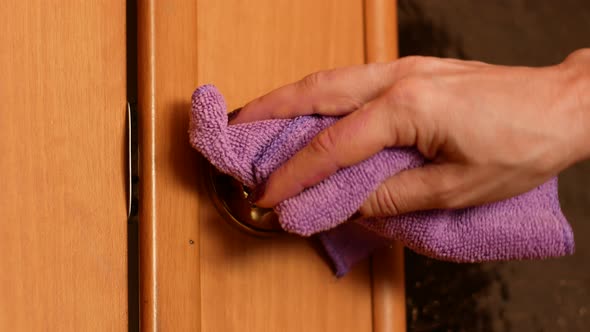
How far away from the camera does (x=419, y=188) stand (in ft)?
1.16

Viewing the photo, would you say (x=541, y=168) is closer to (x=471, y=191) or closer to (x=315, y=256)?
A: (x=471, y=191)

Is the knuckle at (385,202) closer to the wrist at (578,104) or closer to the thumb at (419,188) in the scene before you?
the thumb at (419,188)

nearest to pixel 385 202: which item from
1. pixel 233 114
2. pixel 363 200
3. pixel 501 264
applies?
pixel 363 200

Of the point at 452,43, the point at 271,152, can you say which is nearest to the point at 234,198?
the point at 271,152

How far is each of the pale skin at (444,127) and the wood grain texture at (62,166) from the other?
0.32 ft

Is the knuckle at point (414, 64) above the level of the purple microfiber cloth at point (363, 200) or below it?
above

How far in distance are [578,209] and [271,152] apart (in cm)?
48

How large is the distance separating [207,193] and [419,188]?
5.5 inches

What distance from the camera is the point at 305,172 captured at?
0.34m

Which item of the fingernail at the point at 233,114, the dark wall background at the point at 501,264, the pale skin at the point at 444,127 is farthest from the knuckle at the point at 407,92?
the dark wall background at the point at 501,264

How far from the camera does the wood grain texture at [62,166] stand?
33 centimetres

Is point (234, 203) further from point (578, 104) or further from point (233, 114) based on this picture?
point (578, 104)

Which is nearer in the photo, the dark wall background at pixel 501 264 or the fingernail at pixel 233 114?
the fingernail at pixel 233 114

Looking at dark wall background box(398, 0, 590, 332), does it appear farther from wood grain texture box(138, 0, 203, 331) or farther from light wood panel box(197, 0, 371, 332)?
wood grain texture box(138, 0, 203, 331)
